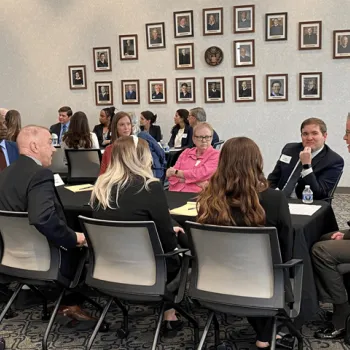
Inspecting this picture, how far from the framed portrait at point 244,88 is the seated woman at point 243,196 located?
5.84 meters

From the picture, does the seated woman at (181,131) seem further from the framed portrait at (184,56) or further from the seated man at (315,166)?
the seated man at (315,166)

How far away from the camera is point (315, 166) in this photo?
13.0 ft

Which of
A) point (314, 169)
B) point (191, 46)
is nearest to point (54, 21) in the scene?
point (191, 46)

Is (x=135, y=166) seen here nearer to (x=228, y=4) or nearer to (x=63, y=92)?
(x=228, y=4)

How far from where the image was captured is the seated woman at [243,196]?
252 centimetres

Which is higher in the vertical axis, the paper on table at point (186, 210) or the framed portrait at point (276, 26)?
the framed portrait at point (276, 26)

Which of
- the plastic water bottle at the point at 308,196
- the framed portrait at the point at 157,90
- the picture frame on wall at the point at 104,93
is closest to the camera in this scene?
the plastic water bottle at the point at 308,196

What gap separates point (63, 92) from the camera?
30.9ft

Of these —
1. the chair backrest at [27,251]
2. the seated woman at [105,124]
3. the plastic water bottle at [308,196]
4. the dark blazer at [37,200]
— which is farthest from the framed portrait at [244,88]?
the chair backrest at [27,251]

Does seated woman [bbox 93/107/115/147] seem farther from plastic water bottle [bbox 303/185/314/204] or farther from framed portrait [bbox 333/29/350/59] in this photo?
plastic water bottle [bbox 303/185/314/204]

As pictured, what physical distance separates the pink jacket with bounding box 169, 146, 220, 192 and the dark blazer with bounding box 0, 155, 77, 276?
171 centimetres

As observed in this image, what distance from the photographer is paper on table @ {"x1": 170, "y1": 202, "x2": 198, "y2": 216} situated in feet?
10.9

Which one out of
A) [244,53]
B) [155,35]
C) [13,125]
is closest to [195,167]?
[13,125]

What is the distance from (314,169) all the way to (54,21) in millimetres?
6855
